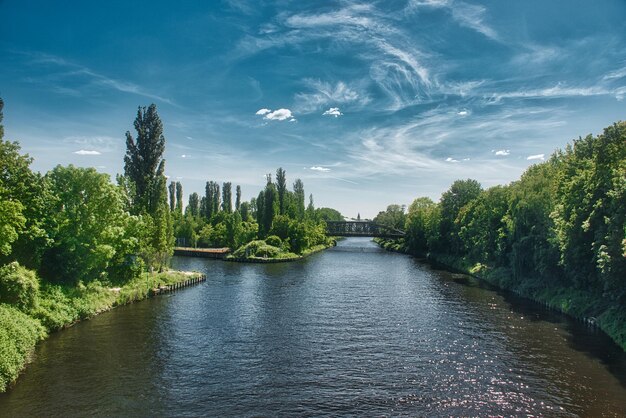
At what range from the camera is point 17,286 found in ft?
124

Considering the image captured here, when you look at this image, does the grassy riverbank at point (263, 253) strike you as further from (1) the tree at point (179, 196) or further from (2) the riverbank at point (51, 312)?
(1) the tree at point (179, 196)

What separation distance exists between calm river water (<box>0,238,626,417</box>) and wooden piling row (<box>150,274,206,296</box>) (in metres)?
6.49

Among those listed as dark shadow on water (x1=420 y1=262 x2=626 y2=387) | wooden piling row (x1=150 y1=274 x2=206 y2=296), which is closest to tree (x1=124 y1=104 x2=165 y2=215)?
wooden piling row (x1=150 y1=274 x2=206 y2=296)

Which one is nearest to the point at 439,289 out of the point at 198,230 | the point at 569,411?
the point at 569,411

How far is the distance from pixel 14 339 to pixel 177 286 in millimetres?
40418

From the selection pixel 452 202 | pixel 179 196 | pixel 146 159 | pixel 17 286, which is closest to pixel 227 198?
pixel 179 196

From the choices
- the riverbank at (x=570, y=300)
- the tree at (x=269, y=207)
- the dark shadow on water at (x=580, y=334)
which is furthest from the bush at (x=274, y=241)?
the dark shadow on water at (x=580, y=334)

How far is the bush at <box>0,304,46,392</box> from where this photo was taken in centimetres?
2898

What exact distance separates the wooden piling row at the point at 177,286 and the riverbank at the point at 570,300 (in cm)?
5555

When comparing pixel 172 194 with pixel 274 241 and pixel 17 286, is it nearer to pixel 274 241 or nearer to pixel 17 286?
pixel 274 241

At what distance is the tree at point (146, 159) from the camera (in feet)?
243

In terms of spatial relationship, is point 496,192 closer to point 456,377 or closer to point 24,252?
point 456,377

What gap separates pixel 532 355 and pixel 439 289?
35708 millimetres

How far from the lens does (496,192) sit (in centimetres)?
9262
